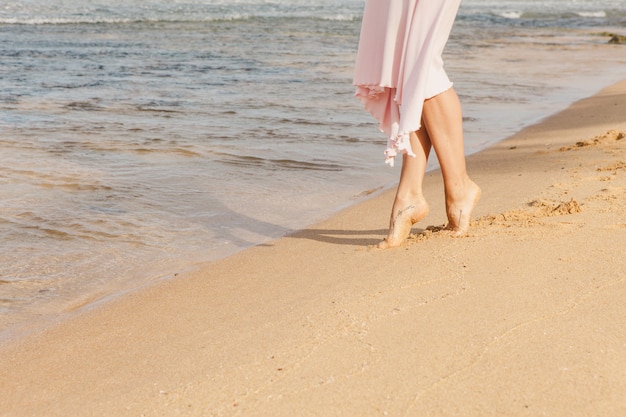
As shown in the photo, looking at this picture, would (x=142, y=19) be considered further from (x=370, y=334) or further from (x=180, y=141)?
(x=370, y=334)

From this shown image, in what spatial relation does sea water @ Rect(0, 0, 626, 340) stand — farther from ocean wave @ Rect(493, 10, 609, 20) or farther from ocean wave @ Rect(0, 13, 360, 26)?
ocean wave @ Rect(493, 10, 609, 20)

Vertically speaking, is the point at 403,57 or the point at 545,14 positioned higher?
the point at 403,57

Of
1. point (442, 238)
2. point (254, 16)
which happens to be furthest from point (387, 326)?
point (254, 16)

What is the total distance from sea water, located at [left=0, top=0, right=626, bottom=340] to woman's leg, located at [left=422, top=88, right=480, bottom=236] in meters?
0.99

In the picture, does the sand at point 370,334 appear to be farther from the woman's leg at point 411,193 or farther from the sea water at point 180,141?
the sea water at point 180,141

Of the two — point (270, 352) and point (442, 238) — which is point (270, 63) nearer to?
point (442, 238)

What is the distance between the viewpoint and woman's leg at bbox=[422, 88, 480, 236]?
11.1 feet

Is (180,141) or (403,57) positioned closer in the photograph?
(403,57)

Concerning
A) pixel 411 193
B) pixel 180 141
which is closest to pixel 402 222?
pixel 411 193

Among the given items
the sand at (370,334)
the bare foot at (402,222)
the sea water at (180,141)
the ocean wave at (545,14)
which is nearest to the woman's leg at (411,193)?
the bare foot at (402,222)

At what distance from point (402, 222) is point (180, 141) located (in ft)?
10.7

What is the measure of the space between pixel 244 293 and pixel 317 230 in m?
1.11

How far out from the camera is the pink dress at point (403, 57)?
3268 mm

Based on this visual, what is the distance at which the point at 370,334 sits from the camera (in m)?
2.46
